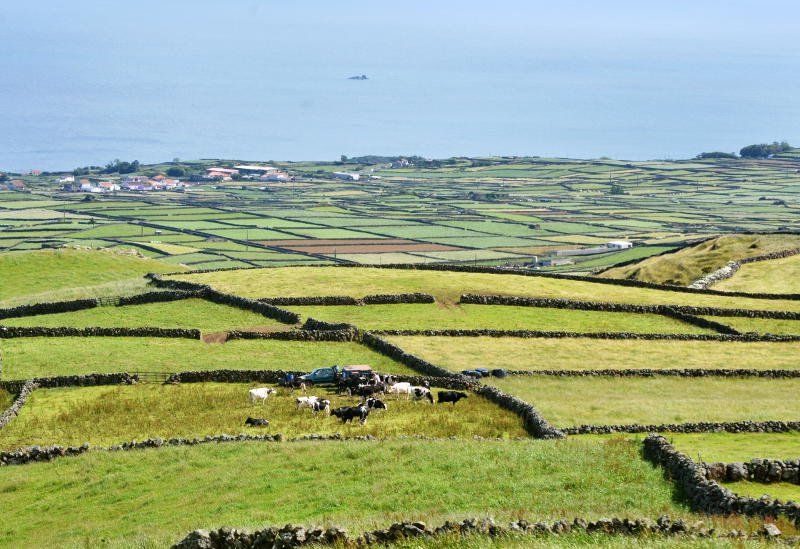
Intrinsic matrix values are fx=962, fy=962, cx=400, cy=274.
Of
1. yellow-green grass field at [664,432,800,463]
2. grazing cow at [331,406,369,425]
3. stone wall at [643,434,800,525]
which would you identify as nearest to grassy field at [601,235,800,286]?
yellow-green grass field at [664,432,800,463]

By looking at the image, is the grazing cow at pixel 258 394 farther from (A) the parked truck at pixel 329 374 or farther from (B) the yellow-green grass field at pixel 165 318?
(B) the yellow-green grass field at pixel 165 318

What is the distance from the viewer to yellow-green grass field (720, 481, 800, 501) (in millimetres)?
21469

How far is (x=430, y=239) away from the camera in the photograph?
5974 inches

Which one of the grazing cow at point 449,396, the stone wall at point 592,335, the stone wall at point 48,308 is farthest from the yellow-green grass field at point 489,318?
the grazing cow at point 449,396

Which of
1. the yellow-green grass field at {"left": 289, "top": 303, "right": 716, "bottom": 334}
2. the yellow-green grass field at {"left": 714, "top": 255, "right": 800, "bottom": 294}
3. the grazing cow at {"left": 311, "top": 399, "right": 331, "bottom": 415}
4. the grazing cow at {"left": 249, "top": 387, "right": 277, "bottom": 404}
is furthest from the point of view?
the yellow-green grass field at {"left": 714, "top": 255, "right": 800, "bottom": 294}

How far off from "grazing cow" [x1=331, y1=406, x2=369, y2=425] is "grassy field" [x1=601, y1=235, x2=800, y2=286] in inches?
1749

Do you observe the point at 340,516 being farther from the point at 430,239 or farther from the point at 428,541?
the point at 430,239

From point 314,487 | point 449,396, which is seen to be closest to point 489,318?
point 449,396

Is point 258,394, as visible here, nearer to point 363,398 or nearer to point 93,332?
point 363,398

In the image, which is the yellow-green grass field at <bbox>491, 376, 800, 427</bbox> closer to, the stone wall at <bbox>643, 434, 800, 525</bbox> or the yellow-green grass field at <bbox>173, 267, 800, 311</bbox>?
the stone wall at <bbox>643, 434, 800, 525</bbox>

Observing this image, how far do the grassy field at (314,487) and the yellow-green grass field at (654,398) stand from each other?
768 cm

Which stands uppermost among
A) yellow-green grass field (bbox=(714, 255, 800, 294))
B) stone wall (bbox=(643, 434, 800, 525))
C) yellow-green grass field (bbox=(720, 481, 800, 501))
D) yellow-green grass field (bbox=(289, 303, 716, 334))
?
stone wall (bbox=(643, 434, 800, 525))

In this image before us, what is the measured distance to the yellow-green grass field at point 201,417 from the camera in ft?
107

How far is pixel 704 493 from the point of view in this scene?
20.9 m
